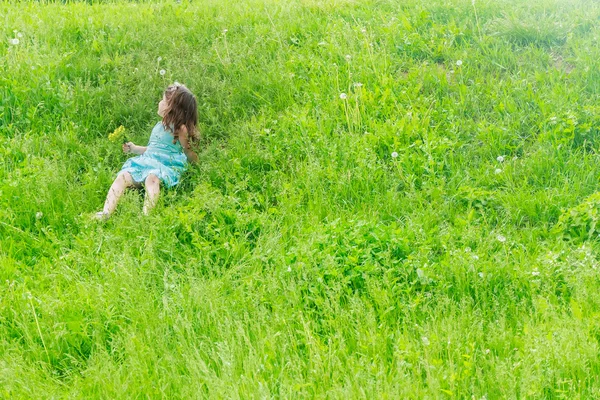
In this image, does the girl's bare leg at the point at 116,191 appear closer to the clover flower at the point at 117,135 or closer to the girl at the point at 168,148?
the girl at the point at 168,148

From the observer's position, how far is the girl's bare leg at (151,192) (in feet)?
18.2

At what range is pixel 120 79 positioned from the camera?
7.35 meters

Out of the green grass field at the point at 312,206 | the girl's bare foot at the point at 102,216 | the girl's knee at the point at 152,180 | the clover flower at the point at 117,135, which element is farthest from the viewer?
the clover flower at the point at 117,135

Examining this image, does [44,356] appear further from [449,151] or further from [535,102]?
[535,102]

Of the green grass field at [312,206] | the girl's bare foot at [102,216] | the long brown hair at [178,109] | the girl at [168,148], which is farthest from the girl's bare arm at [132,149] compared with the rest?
the girl's bare foot at [102,216]

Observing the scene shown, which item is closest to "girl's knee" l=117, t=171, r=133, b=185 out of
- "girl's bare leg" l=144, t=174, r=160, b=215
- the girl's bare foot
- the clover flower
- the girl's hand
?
"girl's bare leg" l=144, t=174, r=160, b=215

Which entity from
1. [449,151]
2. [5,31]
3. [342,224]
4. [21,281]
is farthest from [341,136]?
[5,31]

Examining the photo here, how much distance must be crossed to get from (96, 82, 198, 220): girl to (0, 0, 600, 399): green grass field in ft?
0.61

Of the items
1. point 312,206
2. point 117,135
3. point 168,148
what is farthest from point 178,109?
point 312,206

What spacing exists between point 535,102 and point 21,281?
466 cm

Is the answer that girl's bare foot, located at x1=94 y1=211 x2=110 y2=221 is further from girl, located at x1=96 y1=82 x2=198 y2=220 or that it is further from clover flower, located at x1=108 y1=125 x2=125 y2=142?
clover flower, located at x1=108 y1=125 x2=125 y2=142

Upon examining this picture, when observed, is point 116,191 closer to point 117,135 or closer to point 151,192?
point 151,192

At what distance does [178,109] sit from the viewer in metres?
6.29

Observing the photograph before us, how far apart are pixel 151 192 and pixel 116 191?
0.97 feet
